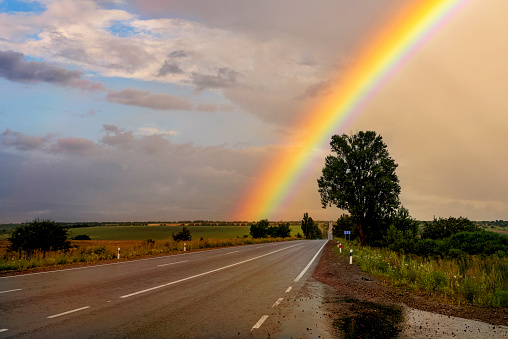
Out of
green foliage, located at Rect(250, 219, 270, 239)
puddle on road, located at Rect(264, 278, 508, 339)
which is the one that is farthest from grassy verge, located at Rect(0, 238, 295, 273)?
green foliage, located at Rect(250, 219, 270, 239)

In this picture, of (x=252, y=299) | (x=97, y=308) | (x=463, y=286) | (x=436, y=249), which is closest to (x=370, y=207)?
(x=436, y=249)

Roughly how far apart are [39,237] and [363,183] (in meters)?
37.6

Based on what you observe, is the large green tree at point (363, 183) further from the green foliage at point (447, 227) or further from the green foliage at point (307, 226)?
the green foliage at point (307, 226)

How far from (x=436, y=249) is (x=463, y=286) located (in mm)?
21150

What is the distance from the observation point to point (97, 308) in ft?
27.5

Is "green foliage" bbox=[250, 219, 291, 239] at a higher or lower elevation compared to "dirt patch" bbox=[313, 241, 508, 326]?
lower

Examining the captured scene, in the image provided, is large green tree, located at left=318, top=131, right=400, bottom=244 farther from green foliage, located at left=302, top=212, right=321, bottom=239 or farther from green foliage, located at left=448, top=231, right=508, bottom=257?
green foliage, located at left=302, top=212, right=321, bottom=239

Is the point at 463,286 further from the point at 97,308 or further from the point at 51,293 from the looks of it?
the point at 51,293

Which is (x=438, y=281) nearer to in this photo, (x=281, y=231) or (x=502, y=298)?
(x=502, y=298)

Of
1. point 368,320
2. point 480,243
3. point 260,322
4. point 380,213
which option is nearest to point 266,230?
point 380,213

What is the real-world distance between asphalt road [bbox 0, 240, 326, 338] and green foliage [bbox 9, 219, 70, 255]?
13.7 m

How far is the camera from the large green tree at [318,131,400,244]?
45.1 meters

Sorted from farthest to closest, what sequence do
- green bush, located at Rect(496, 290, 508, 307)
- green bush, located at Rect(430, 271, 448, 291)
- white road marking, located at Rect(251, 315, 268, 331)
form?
green bush, located at Rect(430, 271, 448, 291), green bush, located at Rect(496, 290, 508, 307), white road marking, located at Rect(251, 315, 268, 331)

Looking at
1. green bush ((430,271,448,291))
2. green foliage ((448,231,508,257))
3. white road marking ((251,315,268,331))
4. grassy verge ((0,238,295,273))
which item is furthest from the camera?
green foliage ((448,231,508,257))
